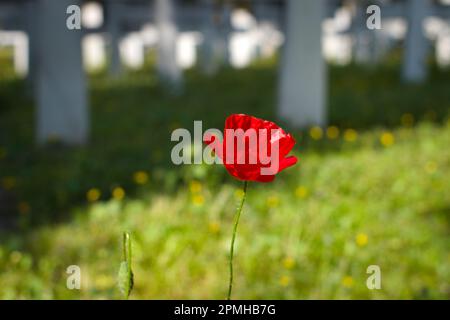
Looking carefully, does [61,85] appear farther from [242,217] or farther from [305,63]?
[242,217]

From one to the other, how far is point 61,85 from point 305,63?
7.53 ft

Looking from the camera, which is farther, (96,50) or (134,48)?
(96,50)

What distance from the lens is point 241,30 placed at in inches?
698

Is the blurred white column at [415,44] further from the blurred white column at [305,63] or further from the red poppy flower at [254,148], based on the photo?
the red poppy flower at [254,148]

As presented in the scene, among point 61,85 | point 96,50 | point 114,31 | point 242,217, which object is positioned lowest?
point 242,217

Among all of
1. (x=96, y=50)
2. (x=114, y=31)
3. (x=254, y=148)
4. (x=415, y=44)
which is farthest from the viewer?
(x=96, y=50)

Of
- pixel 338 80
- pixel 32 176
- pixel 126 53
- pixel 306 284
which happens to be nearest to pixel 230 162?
pixel 306 284

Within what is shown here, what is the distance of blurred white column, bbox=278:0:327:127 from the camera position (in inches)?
265

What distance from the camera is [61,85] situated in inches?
264

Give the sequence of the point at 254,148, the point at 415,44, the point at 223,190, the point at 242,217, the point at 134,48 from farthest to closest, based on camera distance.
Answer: the point at 134,48, the point at 415,44, the point at 223,190, the point at 242,217, the point at 254,148

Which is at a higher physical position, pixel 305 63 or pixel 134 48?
pixel 134 48

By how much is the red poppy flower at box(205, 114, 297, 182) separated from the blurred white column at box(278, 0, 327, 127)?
5.57 m

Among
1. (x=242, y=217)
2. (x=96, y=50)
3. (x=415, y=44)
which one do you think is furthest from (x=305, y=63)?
(x=96, y=50)

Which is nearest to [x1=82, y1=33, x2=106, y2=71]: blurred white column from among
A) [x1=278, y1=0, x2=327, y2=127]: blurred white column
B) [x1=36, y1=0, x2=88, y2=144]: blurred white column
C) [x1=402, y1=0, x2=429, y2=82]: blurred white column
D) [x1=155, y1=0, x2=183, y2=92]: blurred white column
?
[x1=155, y1=0, x2=183, y2=92]: blurred white column
